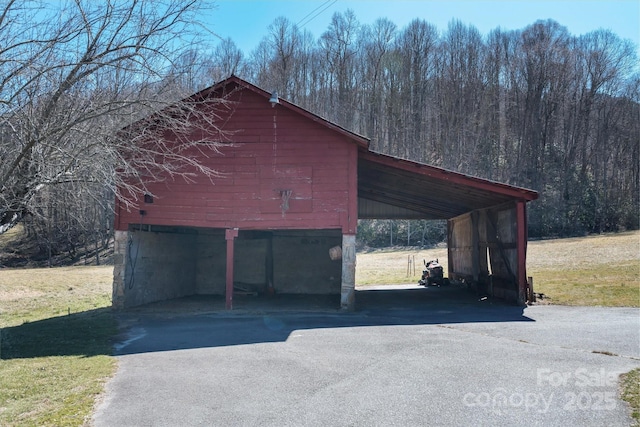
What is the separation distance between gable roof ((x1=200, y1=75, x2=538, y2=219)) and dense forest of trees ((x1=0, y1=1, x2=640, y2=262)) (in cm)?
2032

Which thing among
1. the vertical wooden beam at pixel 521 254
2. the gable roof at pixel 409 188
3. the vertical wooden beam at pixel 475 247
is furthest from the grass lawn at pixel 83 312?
the gable roof at pixel 409 188

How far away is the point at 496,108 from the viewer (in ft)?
159

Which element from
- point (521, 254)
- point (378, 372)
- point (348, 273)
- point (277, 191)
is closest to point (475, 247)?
point (521, 254)

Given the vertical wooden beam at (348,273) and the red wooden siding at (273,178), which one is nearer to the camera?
the vertical wooden beam at (348,273)

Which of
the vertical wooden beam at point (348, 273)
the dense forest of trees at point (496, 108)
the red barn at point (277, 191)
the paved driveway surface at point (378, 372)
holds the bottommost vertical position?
the paved driveway surface at point (378, 372)

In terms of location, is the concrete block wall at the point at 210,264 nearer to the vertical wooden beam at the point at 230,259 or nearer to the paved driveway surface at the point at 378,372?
the vertical wooden beam at the point at 230,259

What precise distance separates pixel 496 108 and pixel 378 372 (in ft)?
149

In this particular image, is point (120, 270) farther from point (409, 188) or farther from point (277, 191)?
point (409, 188)

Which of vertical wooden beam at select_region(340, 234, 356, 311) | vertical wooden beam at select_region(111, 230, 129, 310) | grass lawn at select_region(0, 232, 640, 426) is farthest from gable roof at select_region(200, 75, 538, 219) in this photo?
vertical wooden beam at select_region(111, 230, 129, 310)

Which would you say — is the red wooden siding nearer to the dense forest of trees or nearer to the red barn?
the red barn

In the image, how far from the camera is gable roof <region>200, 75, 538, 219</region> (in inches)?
557

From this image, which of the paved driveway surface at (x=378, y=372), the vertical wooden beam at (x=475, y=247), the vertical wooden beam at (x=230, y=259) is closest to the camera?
the paved driveway surface at (x=378, y=372)

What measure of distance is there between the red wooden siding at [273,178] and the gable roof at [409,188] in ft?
1.44

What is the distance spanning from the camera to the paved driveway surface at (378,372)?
18.0ft
